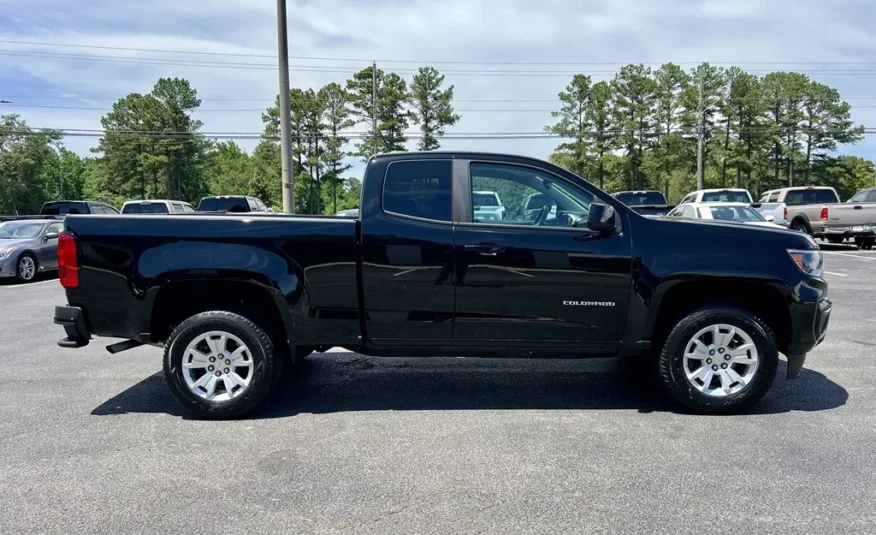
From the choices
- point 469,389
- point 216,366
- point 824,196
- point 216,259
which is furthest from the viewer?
point 824,196

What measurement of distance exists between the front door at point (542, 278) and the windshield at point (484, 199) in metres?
0.07

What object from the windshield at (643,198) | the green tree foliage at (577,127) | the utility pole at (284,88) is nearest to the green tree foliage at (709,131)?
the green tree foliage at (577,127)

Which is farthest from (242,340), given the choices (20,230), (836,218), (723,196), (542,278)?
(836,218)

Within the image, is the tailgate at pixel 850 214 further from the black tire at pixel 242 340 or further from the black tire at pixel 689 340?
the black tire at pixel 242 340

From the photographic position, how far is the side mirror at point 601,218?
4363 millimetres

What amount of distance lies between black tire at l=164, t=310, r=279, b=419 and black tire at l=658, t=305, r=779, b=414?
2940 millimetres

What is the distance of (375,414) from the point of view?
4688mm

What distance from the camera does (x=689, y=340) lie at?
4.52 m

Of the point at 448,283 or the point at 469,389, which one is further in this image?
the point at 469,389

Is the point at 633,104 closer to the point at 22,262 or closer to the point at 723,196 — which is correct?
the point at 723,196

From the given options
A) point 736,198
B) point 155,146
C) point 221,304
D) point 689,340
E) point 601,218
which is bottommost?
point 689,340

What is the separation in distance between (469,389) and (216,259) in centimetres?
233

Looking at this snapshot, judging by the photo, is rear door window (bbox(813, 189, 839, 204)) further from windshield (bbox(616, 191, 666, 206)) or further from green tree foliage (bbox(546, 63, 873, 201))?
green tree foliage (bbox(546, 63, 873, 201))

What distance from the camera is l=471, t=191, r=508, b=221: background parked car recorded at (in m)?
4.61
